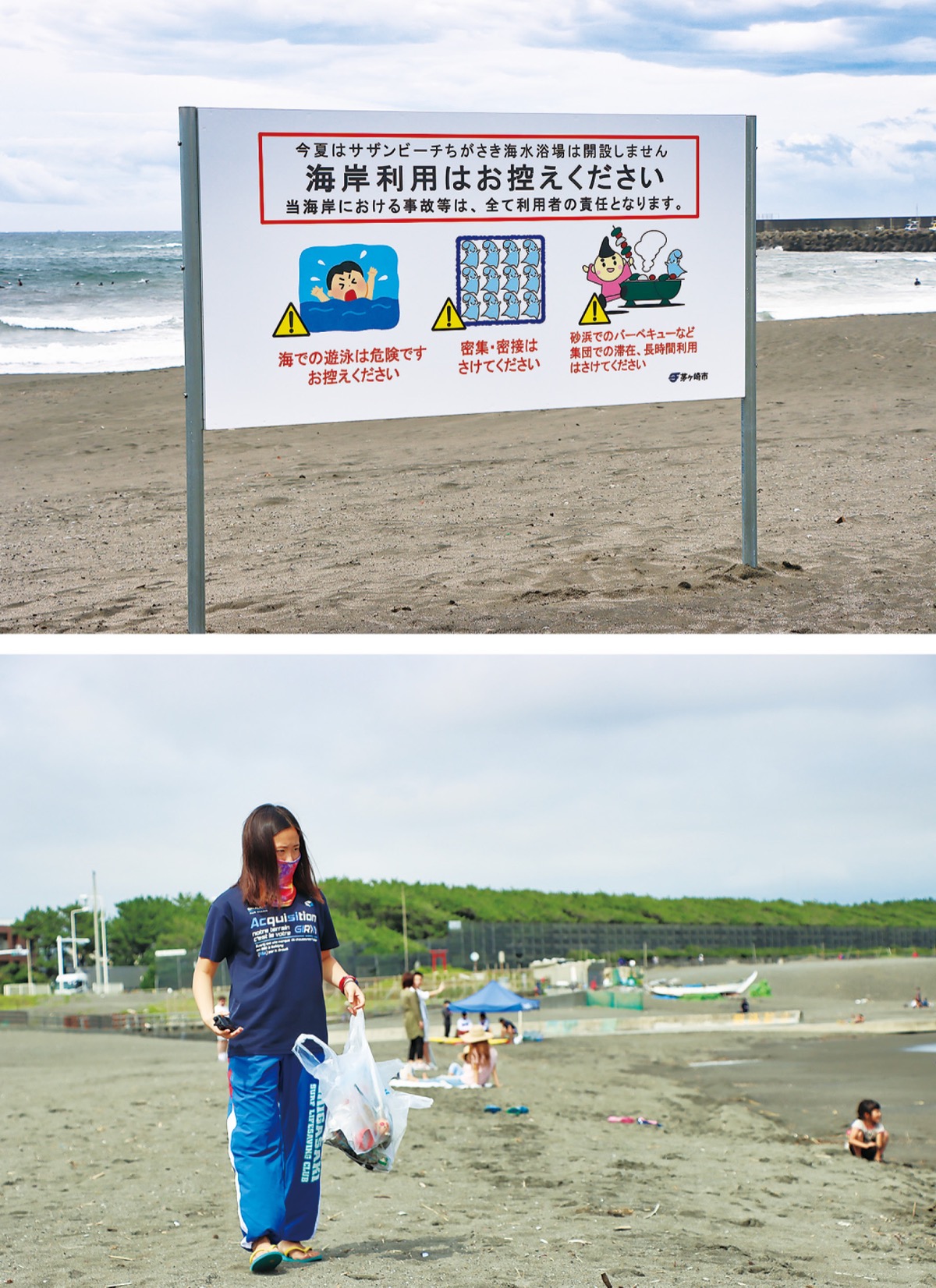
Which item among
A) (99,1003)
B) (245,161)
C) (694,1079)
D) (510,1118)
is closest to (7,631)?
(245,161)

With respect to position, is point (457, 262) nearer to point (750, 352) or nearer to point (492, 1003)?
point (750, 352)

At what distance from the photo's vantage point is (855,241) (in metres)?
52.2

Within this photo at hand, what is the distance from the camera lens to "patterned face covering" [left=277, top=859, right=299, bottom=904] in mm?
3855

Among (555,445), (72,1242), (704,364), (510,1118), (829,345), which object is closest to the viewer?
(72,1242)

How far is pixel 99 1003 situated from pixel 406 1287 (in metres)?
12.4

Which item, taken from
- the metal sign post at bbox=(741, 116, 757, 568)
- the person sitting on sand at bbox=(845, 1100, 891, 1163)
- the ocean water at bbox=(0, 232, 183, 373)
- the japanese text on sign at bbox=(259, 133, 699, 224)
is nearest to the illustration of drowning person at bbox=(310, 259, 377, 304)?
the japanese text on sign at bbox=(259, 133, 699, 224)

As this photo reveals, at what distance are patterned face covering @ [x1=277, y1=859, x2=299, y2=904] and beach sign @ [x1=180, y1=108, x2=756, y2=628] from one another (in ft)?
11.9

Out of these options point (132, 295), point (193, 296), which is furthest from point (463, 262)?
point (132, 295)

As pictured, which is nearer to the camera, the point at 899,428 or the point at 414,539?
the point at 414,539

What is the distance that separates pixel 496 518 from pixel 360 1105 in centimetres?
→ 826

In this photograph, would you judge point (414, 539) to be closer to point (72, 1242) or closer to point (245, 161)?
point (245, 161)

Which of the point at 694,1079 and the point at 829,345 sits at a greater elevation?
the point at 829,345

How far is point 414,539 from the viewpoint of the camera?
10984 millimetres

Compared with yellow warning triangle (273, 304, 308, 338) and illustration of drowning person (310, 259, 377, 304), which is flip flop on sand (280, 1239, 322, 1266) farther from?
illustration of drowning person (310, 259, 377, 304)
